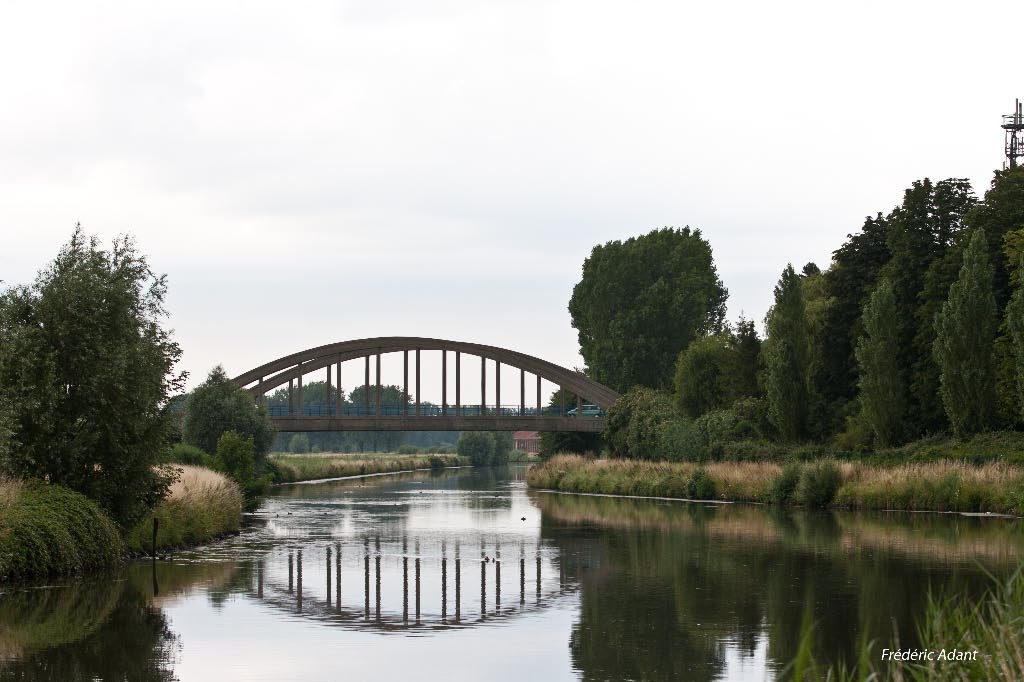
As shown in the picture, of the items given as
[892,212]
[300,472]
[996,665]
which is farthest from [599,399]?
[996,665]

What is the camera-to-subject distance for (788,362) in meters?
58.4

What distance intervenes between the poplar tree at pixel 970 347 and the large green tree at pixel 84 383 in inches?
1240

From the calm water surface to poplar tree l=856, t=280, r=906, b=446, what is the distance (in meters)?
14.7

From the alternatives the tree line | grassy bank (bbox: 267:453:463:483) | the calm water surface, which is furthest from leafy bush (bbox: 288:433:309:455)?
the calm water surface

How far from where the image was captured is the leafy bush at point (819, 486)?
46.0 m

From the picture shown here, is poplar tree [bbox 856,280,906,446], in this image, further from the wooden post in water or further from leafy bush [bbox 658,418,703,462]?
the wooden post in water

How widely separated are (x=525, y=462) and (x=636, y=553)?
127280mm

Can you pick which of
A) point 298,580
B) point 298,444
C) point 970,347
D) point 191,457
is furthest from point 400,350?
point 298,444

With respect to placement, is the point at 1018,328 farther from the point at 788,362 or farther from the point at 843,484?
the point at 788,362

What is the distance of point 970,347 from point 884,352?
4.54m

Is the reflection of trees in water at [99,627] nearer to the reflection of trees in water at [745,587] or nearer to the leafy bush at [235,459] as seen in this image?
the reflection of trees in water at [745,587]

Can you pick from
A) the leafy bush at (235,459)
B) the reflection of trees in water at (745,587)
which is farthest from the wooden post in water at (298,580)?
the leafy bush at (235,459)

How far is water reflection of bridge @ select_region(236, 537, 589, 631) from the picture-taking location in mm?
20344

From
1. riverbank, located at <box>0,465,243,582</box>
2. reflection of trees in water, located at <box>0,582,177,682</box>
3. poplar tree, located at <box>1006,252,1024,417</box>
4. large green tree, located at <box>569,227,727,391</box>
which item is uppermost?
large green tree, located at <box>569,227,727,391</box>
